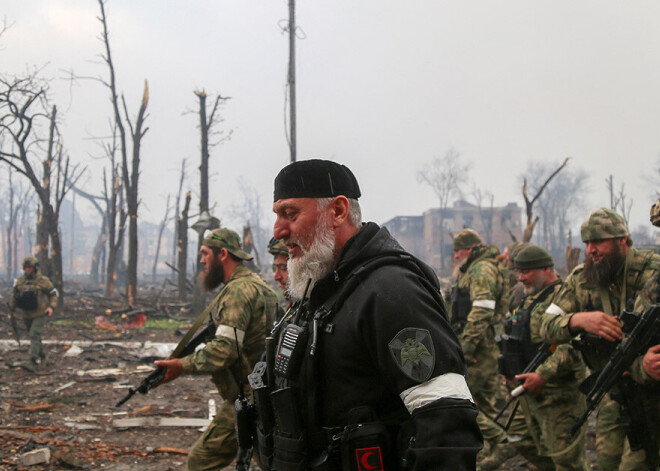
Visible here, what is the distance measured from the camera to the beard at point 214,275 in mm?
4871

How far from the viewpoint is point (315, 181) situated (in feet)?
7.12

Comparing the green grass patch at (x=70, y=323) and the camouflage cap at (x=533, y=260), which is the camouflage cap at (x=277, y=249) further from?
the green grass patch at (x=70, y=323)

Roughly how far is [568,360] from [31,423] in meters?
6.26

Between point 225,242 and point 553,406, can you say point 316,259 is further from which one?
point 553,406

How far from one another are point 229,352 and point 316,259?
2196 mm

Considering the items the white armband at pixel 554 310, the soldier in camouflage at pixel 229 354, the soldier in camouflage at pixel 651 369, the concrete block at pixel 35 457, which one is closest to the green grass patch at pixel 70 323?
the concrete block at pixel 35 457

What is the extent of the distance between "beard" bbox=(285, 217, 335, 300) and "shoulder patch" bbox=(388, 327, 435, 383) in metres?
0.52

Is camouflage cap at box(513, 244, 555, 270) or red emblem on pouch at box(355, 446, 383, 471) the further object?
camouflage cap at box(513, 244, 555, 270)

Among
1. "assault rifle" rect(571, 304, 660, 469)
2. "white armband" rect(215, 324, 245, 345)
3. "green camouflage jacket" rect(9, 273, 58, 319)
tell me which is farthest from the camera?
"green camouflage jacket" rect(9, 273, 58, 319)

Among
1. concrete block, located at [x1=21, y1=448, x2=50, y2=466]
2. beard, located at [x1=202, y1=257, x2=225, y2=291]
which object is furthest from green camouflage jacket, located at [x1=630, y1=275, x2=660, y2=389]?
concrete block, located at [x1=21, y1=448, x2=50, y2=466]

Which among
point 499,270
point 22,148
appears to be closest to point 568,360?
point 499,270

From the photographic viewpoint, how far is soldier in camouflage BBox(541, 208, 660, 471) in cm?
363

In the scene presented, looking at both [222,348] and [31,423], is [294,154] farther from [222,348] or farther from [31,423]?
[222,348]

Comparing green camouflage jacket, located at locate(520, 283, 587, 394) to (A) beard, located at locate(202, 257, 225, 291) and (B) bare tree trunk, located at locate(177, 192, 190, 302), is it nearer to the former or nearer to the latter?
(A) beard, located at locate(202, 257, 225, 291)
